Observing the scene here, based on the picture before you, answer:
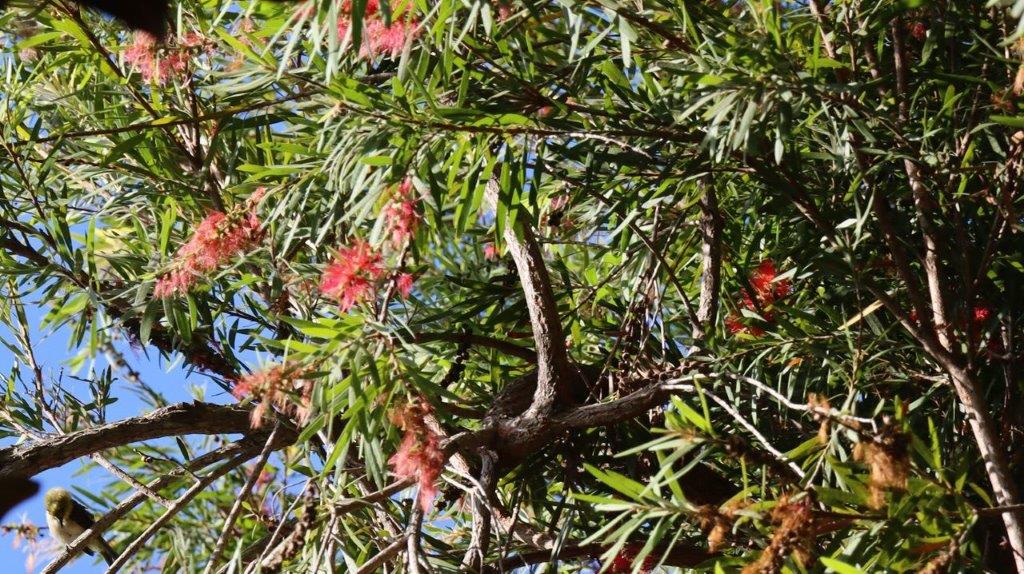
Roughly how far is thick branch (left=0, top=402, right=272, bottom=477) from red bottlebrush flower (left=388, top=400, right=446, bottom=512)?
0.44 m

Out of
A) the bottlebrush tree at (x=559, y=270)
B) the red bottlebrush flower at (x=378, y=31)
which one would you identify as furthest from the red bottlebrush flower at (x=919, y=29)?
the red bottlebrush flower at (x=378, y=31)

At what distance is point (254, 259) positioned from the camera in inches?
68.1

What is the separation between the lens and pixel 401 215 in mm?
1368

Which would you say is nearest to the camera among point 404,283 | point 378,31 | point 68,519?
point 378,31

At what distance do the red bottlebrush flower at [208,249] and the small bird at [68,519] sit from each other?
899mm

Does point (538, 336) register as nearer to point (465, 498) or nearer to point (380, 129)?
point (465, 498)

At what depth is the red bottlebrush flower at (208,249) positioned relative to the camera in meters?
1.60

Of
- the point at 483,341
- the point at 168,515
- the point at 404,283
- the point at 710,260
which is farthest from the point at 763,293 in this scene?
the point at 168,515

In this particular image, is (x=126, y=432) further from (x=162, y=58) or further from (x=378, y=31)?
(x=378, y=31)

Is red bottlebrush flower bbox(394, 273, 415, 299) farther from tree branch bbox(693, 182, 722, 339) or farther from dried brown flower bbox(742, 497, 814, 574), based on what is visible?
dried brown flower bbox(742, 497, 814, 574)

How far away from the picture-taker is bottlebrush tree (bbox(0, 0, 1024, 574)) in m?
1.33

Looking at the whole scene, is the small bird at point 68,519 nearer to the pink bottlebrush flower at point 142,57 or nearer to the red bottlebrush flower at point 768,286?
the pink bottlebrush flower at point 142,57

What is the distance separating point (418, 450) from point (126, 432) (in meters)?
0.51

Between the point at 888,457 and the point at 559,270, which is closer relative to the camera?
the point at 888,457
